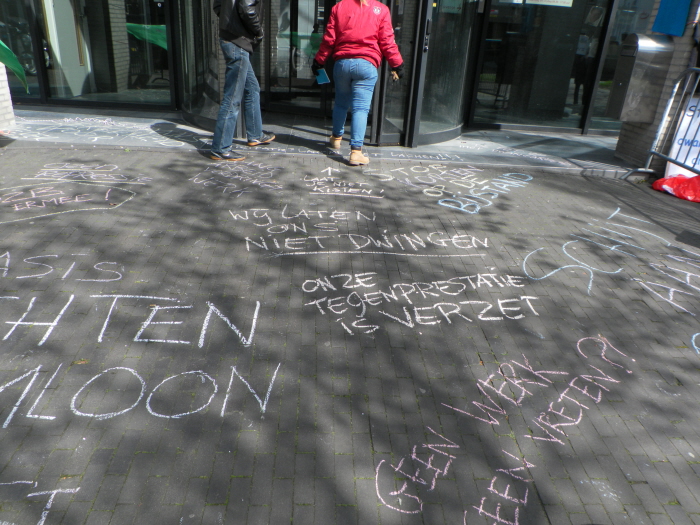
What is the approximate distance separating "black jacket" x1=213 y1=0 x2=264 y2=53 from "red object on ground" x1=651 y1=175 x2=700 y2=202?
5124 mm

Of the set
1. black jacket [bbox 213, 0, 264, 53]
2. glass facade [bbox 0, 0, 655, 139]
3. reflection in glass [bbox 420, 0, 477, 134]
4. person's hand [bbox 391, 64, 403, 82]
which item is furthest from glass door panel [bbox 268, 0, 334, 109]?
black jacket [bbox 213, 0, 264, 53]

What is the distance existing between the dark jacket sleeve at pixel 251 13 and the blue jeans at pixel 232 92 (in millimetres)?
275

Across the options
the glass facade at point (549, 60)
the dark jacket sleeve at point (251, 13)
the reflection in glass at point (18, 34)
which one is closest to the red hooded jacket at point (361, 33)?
the dark jacket sleeve at point (251, 13)

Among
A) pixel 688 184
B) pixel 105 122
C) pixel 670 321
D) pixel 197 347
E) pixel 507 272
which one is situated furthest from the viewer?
pixel 105 122

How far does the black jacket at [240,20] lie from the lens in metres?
6.11

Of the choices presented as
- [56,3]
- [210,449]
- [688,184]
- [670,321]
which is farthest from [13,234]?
[688,184]

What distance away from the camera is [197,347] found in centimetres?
324

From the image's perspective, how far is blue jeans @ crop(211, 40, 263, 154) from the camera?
6.33 m

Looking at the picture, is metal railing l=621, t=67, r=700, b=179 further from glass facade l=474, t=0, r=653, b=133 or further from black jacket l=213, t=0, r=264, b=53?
black jacket l=213, t=0, r=264, b=53

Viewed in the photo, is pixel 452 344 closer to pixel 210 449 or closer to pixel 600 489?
pixel 600 489

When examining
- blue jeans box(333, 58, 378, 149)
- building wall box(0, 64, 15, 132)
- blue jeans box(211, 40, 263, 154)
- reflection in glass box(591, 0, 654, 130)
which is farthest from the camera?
reflection in glass box(591, 0, 654, 130)

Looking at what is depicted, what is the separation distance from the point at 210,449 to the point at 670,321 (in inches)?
126

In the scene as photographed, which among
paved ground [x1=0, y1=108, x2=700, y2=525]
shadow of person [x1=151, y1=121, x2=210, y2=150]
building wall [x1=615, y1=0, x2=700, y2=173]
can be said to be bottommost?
paved ground [x1=0, y1=108, x2=700, y2=525]

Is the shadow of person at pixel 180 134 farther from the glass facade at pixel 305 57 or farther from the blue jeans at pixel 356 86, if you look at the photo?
the blue jeans at pixel 356 86
